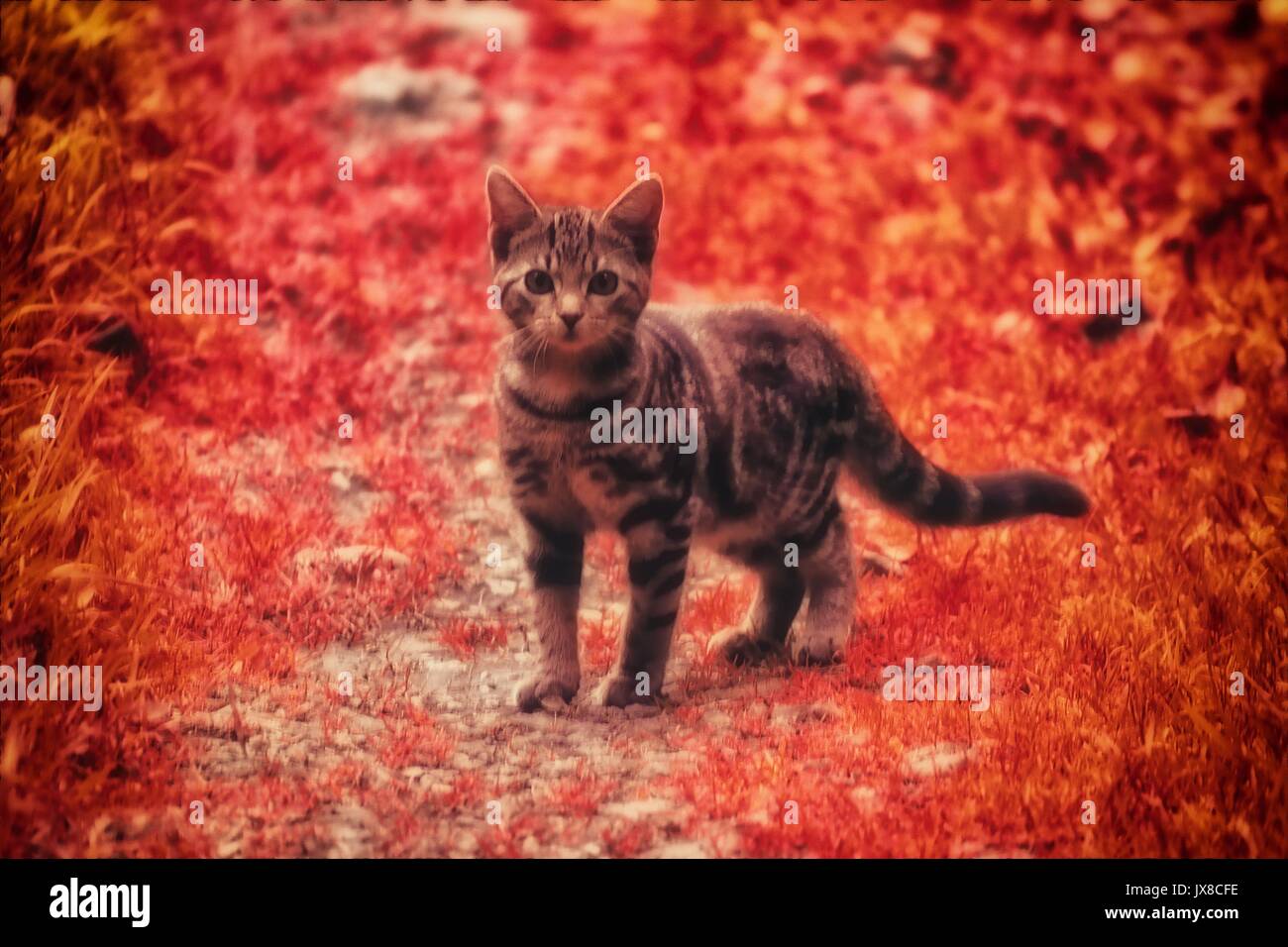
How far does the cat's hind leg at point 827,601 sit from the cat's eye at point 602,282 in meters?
1.21

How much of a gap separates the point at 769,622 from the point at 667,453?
86 centimetres

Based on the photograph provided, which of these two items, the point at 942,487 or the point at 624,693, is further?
the point at 942,487

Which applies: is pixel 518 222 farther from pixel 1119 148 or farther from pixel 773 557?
pixel 1119 148

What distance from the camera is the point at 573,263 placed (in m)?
4.26

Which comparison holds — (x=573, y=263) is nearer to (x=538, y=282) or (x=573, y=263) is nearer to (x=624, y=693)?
(x=538, y=282)

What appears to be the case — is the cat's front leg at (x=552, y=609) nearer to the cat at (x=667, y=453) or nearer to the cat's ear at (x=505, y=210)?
the cat at (x=667, y=453)

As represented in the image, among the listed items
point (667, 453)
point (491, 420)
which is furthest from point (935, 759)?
point (491, 420)

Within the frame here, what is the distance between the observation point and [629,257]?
4344 mm

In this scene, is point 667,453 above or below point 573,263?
below

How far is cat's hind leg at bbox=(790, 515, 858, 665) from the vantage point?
15.9ft

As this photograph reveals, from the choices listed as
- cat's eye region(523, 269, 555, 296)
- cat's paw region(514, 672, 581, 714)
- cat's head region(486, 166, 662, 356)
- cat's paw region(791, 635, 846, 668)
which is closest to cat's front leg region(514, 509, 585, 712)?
cat's paw region(514, 672, 581, 714)

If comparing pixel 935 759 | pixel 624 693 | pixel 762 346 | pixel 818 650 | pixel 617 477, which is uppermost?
pixel 762 346

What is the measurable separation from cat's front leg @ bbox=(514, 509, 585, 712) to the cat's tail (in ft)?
3.70

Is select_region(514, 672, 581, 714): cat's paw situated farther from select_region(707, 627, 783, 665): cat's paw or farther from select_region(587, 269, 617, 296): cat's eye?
select_region(587, 269, 617, 296): cat's eye
